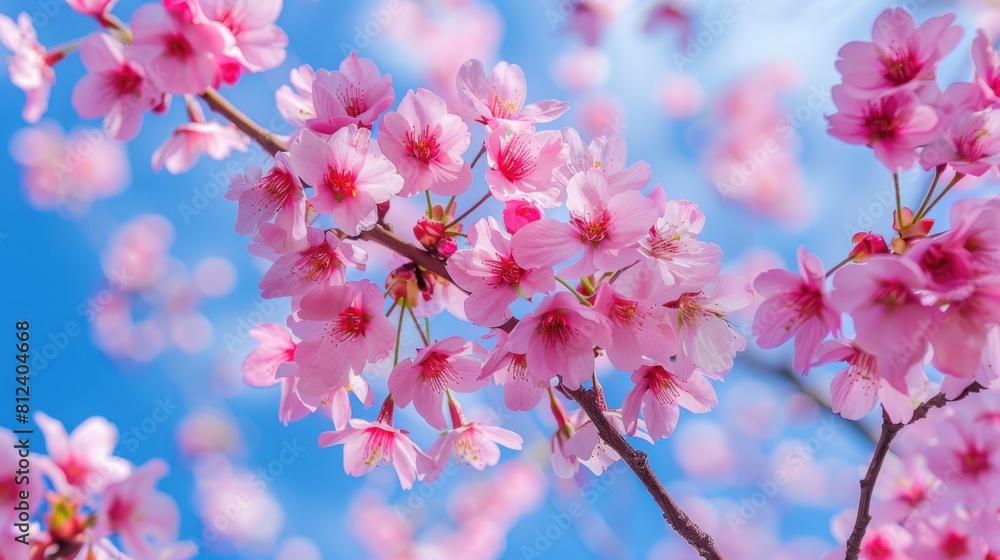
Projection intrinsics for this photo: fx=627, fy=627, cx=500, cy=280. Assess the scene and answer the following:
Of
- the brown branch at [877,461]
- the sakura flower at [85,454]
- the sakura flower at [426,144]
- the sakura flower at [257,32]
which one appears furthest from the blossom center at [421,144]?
the sakura flower at [85,454]

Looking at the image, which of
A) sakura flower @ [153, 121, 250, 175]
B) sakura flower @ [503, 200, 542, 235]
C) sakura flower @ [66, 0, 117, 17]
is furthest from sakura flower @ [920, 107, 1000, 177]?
sakura flower @ [66, 0, 117, 17]

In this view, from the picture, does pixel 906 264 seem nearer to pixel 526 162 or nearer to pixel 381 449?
pixel 526 162

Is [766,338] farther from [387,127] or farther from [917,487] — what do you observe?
[917,487]

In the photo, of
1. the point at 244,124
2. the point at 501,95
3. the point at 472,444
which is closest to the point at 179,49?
the point at 244,124

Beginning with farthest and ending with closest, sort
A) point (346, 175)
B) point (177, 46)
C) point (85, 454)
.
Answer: point (85, 454) → point (177, 46) → point (346, 175)

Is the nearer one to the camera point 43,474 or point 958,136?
point 958,136

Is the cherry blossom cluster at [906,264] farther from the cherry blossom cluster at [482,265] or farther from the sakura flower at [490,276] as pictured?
the sakura flower at [490,276]

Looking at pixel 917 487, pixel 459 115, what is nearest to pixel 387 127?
pixel 459 115

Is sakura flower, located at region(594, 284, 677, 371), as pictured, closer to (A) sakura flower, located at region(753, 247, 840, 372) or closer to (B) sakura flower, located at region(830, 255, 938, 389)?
(A) sakura flower, located at region(753, 247, 840, 372)
